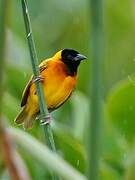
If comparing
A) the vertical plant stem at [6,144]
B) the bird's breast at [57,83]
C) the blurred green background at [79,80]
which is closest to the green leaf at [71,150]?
the blurred green background at [79,80]

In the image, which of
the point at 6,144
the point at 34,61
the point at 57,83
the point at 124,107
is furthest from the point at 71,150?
the point at 6,144

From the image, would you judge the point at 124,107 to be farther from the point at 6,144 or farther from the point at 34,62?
the point at 6,144

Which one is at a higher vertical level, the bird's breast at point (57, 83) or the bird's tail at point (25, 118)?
the bird's breast at point (57, 83)

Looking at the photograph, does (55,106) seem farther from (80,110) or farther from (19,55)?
(19,55)

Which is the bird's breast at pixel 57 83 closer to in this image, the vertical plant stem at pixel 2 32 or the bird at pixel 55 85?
the bird at pixel 55 85

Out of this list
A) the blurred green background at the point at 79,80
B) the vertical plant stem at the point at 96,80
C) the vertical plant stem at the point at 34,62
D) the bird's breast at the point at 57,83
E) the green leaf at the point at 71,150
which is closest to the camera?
the vertical plant stem at the point at 96,80

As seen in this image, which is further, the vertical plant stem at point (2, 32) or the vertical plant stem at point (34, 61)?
the vertical plant stem at point (34, 61)

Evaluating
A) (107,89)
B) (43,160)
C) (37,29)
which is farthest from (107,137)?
(43,160)
